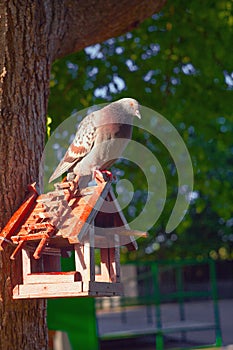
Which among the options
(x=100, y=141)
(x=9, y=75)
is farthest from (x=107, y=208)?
(x=9, y=75)

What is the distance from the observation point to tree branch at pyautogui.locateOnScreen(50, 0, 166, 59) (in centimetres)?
438

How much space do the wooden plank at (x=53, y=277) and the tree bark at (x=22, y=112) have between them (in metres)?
0.19

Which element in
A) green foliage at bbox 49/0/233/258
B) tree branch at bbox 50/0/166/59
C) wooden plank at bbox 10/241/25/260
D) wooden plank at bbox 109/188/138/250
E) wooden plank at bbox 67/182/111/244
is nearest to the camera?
wooden plank at bbox 67/182/111/244

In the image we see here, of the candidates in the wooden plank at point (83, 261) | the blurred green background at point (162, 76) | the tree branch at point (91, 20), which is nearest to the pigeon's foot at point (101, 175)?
the wooden plank at point (83, 261)

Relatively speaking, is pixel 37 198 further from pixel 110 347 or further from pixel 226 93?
pixel 110 347

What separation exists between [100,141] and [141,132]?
452 centimetres

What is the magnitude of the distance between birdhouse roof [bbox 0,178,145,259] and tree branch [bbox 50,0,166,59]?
127 cm

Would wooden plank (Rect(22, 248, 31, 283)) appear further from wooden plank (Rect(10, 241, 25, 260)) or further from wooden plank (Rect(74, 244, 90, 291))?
wooden plank (Rect(74, 244, 90, 291))

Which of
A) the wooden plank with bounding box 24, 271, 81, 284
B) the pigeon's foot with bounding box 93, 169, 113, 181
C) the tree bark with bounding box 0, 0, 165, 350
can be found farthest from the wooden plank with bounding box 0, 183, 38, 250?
the pigeon's foot with bounding box 93, 169, 113, 181

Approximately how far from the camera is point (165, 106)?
7637 millimetres

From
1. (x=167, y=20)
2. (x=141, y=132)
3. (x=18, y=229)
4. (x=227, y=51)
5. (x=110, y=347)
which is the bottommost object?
(x=110, y=347)

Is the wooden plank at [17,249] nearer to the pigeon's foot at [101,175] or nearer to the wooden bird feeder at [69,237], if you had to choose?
the wooden bird feeder at [69,237]

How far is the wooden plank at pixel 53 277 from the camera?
3123mm

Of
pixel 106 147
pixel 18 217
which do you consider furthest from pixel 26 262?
pixel 106 147
